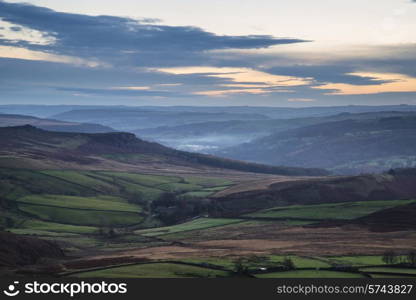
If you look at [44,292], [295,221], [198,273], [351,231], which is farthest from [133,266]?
[295,221]

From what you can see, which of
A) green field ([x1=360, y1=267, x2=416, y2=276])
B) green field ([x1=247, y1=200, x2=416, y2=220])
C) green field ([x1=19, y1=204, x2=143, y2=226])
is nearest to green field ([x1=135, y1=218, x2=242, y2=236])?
green field ([x1=247, y1=200, x2=416, y2=220])

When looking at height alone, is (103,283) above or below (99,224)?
above

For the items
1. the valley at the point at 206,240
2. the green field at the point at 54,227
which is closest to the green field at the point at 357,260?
the valley at the point at 206,240

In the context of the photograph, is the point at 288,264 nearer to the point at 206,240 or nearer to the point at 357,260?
the point at 357,260

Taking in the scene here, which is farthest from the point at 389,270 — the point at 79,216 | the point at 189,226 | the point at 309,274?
the point at 79,216

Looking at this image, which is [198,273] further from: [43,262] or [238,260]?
[43,262]

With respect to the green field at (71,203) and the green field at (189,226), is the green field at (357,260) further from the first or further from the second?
the green field at (71,203)

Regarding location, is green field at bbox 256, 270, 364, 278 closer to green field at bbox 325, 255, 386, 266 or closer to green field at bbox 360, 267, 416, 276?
green field at bbox 360, 267, 416, 276
